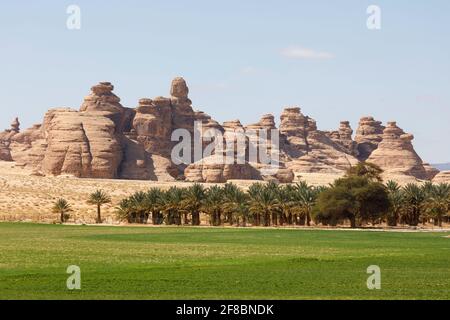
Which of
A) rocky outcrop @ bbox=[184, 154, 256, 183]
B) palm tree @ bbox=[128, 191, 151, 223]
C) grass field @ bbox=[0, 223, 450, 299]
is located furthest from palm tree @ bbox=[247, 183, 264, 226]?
rocky outcrop @ bbox=[184, 154, 256, 183]

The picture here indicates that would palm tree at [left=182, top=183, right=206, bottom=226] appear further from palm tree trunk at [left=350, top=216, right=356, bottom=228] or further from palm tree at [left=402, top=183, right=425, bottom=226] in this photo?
palm tree at [left=402, top=183, right=425, bottom=226]

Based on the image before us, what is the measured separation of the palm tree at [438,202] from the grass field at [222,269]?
1409 inches

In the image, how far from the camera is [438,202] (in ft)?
310

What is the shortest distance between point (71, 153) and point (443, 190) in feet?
305

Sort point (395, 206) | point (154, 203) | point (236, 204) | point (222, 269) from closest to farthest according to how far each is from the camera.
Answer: point (222, 269)
point (395, 206)
point (236, 204)
point (154, 203)

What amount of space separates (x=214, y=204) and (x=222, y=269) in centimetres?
6182

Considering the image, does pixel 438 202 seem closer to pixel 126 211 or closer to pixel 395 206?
pixel 395 206

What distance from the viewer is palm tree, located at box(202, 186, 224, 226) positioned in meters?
98.7

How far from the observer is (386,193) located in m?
94.1

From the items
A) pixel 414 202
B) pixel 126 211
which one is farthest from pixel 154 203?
pixel 414 202

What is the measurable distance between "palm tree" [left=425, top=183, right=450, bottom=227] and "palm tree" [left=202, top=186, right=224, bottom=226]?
22.7m

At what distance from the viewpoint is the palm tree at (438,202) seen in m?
94.7

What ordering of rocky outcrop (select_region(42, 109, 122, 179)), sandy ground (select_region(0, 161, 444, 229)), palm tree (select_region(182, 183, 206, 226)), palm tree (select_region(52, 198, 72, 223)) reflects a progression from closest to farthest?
palm tree (select_region(182, 183, 206, 226)) → palm tree (select_region(52, 198, 72, 223)) → sandy ground (select_region(0, 161, 444, 229)) → rocky outcrop (select_region(42, 109, 122, 179))

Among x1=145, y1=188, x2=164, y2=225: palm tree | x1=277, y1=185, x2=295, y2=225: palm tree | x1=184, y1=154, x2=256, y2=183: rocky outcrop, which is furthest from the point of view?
x1=184, y1=154, x2=256, y2=183: rocky outcrop
